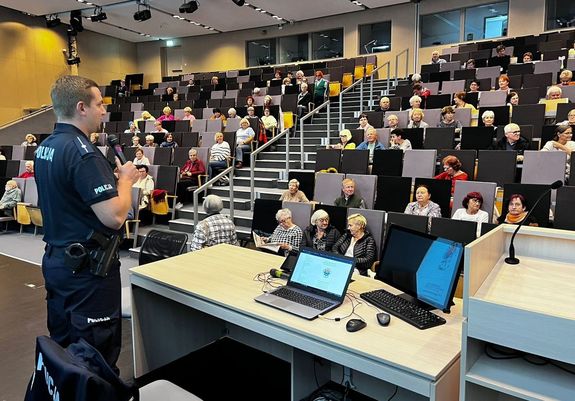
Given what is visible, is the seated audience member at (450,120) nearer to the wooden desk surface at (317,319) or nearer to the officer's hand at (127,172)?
the wooden desk surface at (317,319)

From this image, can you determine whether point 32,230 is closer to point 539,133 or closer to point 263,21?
point 539,133

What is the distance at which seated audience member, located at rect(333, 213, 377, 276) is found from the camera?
382cm

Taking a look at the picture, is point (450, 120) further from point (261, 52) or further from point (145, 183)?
point (261, 52)

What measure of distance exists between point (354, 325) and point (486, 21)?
11807 mm

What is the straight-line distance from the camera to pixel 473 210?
404cm

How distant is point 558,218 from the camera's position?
12.5 feet

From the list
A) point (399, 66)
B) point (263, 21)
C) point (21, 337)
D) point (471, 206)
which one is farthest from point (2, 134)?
point (471, 206)

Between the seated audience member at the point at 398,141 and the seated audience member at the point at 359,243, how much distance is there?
207cm

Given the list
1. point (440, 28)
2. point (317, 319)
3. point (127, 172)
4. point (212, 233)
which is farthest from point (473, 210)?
point (440, 28)

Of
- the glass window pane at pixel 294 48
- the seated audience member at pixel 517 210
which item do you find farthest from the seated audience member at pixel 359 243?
the glass window pane at pixel 294 48

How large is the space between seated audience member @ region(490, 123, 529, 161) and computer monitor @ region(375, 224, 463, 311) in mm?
3647

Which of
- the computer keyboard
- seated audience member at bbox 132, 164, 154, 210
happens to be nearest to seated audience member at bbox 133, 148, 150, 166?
seated audience member at bbox 132, 164, 154, 210

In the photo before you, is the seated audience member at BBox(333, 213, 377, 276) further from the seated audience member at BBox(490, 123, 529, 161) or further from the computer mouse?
the seated audience member at BBox(490, 123, 529, 161)

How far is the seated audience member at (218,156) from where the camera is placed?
6.72m
